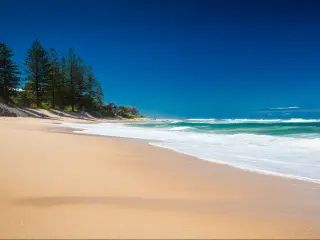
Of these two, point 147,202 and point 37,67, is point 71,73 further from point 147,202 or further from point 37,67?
point 147,202

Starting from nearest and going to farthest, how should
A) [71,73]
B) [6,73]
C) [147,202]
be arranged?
1. [147,202]
2. [6,73]
3. [71,73]

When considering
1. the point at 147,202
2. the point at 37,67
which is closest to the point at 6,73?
the point at 37,67

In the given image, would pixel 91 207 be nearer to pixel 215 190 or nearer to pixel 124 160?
pixel 215 190

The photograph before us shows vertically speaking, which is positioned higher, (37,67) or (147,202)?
(37,67)

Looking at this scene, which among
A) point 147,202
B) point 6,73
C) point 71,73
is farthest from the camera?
point 71,73

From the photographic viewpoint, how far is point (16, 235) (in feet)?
6.18

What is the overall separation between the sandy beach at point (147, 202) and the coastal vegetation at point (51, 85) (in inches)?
1403

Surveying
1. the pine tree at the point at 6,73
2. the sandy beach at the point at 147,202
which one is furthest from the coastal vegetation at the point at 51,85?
the sandy beach at the point at 147,202

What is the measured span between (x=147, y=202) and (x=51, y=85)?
151 feet

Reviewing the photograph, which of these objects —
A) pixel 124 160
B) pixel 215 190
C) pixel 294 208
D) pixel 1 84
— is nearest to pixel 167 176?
pixel 215 190

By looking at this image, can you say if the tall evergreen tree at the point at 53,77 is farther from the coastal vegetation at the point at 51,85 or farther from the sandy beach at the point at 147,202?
the sandy beach at the point at 147,202

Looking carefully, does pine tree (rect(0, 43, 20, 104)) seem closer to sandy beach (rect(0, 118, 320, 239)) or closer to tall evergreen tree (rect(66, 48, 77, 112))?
tall evergreen tree (rect(66, 48, 77, 112))

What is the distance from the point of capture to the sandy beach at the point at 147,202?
208 centimetres

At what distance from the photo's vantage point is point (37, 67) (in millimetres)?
41219
